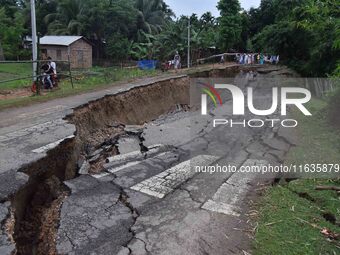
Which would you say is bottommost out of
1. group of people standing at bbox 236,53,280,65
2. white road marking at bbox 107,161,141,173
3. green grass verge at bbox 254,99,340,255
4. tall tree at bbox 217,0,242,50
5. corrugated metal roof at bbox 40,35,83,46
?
green grass verge at bbox 254,99,340,255

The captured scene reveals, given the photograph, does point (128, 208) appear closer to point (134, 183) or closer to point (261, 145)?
point (134, 183)

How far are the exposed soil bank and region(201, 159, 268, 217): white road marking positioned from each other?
6.98ft

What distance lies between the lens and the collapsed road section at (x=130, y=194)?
3.90 metres

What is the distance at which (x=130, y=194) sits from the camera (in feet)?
16.5

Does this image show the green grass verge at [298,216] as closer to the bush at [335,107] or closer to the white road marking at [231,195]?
the white road marking at [231,195]

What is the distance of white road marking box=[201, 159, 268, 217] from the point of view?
476 cm

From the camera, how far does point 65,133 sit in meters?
7.01

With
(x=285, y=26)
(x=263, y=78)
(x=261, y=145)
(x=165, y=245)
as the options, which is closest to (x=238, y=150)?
(x=261, y=145)

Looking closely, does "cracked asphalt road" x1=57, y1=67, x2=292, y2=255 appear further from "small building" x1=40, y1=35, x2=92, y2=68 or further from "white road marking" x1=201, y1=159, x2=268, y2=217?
"small building" x1=40, y1=35, x2=92, y2=68

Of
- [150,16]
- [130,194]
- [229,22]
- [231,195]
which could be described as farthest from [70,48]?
[231,195]

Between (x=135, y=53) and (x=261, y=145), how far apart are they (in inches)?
898

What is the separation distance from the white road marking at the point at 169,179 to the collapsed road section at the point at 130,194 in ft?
0.05

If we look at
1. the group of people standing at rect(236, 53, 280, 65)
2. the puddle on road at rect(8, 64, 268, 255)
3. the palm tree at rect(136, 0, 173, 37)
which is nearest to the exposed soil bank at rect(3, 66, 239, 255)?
the puddle on road at rect(8, 64, 268, 255)

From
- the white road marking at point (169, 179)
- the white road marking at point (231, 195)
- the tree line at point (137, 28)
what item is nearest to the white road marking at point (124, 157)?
the white road marking at point (169, 179)
